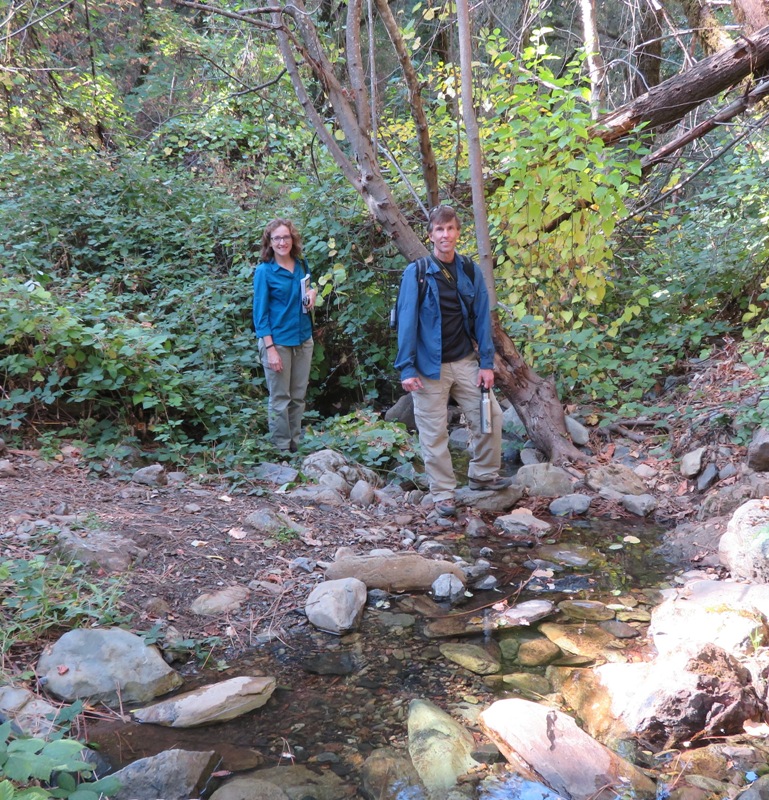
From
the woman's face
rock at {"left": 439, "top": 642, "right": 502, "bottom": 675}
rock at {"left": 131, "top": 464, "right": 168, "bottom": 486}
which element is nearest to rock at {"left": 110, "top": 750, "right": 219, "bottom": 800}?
rock at {"left": 439, "top": 642, "right": 502, "bottom": 675}

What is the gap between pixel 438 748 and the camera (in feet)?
9.14

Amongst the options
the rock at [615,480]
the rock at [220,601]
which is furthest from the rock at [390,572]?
the rock at [615,480]

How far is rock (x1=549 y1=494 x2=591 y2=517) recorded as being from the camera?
5426 mm

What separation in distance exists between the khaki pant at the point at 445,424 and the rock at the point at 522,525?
43 centimetres

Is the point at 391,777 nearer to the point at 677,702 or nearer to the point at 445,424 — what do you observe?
the point at 677,702

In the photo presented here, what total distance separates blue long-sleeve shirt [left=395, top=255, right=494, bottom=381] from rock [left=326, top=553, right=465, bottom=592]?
1.42 meters

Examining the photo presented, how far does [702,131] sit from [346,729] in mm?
5932

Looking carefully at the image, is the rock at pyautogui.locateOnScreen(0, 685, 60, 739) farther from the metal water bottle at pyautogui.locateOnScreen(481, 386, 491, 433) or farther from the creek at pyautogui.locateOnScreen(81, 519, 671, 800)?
the metal water bottle at pyautogui.locateOnScreen(481, 386, 491, 433)

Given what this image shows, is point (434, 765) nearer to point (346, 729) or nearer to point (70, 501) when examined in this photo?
point (346, 729)

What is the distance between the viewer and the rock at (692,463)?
5.63 metres

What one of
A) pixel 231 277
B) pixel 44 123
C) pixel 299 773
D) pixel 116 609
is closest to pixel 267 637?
pixel 116 609

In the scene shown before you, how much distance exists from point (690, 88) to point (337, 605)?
5499 millimetres

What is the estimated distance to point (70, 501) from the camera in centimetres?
467

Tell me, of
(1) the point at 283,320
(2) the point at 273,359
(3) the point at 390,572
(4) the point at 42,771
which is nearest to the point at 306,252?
(1) the point at 283,320
